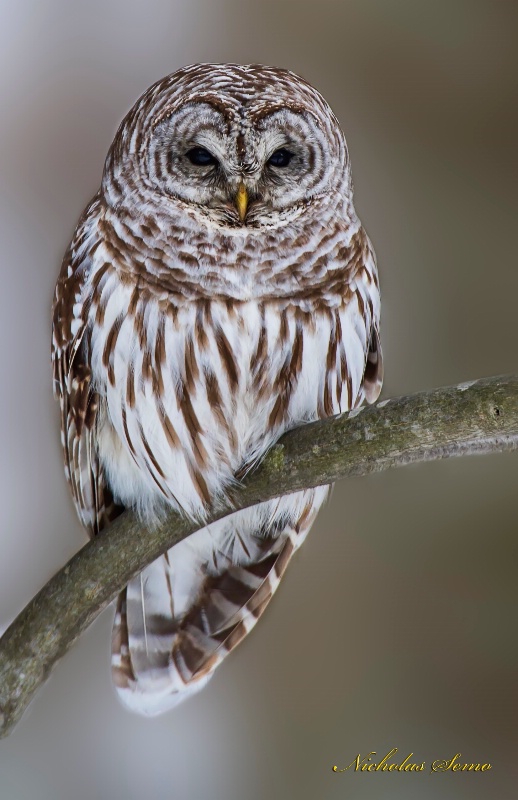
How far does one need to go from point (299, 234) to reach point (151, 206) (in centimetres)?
29

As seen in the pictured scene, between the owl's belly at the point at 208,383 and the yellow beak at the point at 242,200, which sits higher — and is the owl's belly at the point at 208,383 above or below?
below

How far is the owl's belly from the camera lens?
1685 millimetres

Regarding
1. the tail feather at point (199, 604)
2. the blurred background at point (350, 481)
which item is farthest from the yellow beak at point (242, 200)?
the blurred background at point (350, 481)

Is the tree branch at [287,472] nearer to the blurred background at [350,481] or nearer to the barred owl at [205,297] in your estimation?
the barred owl at [205,297]

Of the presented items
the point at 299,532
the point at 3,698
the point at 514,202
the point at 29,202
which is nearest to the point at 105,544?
the point at 3,698

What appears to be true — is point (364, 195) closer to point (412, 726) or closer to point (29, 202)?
point (29, 202)

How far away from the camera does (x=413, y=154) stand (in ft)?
7.97

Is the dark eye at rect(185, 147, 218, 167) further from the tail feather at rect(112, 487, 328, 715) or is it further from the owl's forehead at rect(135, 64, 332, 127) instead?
the tail feather at rect(112, 487, 328, 715)

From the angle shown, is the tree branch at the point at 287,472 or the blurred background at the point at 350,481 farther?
the blurred background at the point at 350,481

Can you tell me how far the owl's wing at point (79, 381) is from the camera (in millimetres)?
1763

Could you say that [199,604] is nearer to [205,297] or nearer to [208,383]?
[208,383]

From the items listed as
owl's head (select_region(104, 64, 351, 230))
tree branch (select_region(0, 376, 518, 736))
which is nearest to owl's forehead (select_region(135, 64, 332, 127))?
owl's head (select_region(104, 64, 351, 230))

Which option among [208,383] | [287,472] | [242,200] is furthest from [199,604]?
[242,200]

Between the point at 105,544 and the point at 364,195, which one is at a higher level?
the point at 364,195
